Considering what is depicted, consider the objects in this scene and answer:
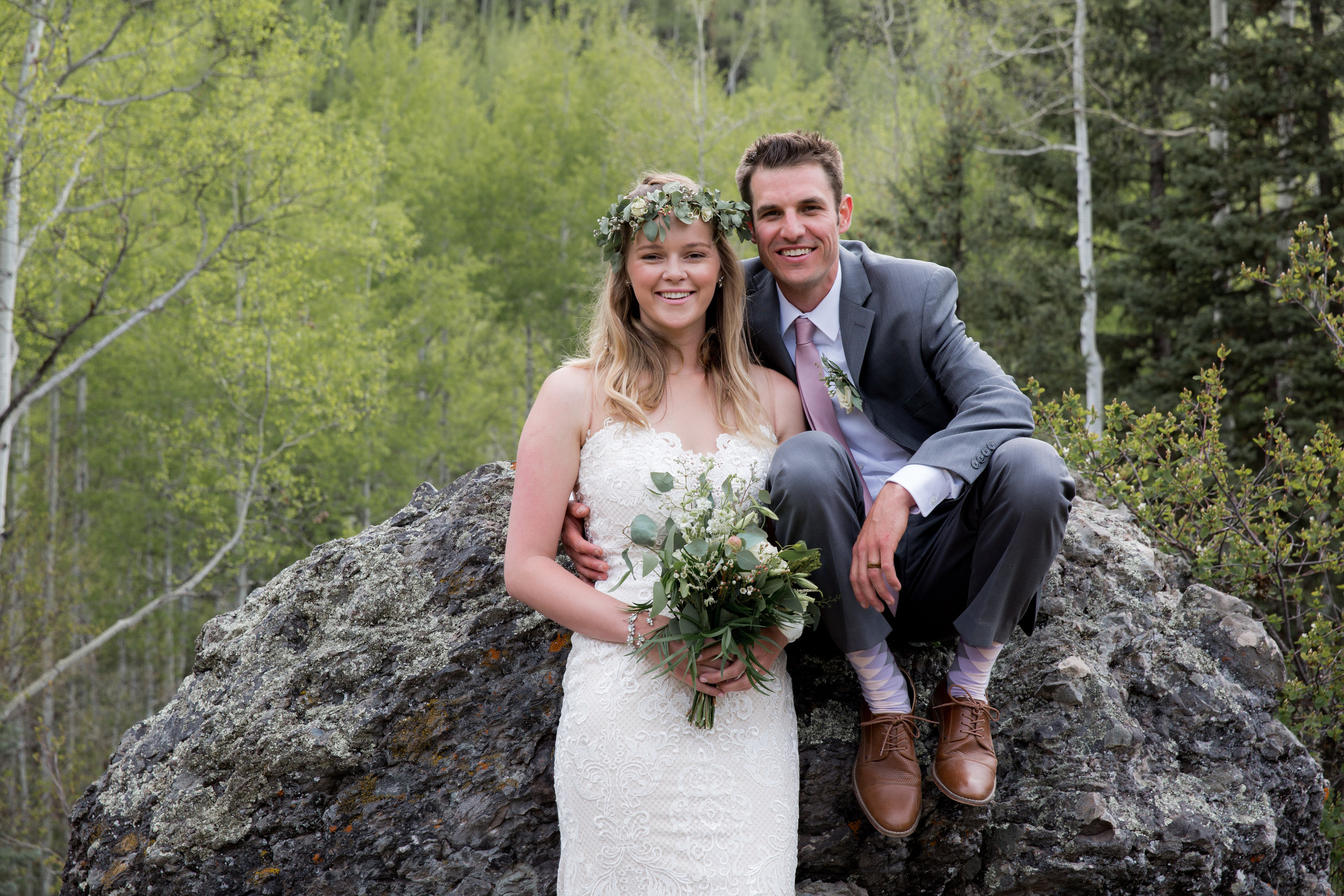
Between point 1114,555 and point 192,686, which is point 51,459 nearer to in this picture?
point 192,686

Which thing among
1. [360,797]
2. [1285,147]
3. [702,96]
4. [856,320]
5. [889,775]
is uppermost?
[702,96]

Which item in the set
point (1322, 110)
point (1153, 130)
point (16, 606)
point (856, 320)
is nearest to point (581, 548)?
point (856, 320)

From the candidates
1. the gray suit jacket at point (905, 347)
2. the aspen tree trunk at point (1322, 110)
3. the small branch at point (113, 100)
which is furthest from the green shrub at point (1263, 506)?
the small branch at point (113, 100)

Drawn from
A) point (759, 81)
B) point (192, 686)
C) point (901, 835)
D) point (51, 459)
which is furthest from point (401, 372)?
point (901, 835)

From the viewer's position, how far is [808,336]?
3309mm

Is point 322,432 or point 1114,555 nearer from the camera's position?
point 1114,555

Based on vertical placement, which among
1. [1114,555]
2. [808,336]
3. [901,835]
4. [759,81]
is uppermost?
[759,81]

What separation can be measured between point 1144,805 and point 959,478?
1.14 meters

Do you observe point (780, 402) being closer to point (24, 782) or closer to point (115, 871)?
point (115, 871)

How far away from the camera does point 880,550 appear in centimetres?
263

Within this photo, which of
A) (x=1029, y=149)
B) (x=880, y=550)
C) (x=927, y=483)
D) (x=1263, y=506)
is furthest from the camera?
(x=1029, y=149)

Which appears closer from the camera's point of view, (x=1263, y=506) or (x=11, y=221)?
(x=1263, y=506)

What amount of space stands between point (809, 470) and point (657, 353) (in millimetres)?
766

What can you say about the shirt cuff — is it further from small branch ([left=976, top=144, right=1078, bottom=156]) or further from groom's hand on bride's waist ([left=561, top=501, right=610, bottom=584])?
small branch ([left=976, top=144, right=1078, bottom=156])
